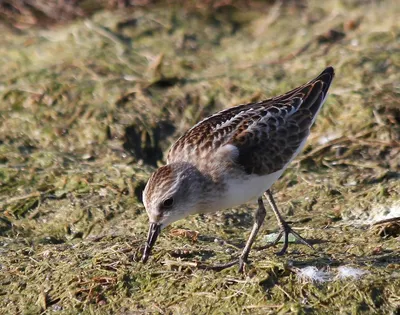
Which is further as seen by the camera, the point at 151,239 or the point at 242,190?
the point at 242,190

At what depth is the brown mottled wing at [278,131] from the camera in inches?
245

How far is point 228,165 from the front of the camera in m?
6.05

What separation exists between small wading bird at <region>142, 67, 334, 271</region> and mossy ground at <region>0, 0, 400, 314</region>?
1.28 feet

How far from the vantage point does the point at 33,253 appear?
663cm

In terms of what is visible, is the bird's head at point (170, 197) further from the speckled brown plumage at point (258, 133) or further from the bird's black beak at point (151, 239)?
the speckled brown plumage at point (258, 133)

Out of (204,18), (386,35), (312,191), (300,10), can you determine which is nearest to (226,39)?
(204,18)

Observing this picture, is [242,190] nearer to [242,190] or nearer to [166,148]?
[242,190]

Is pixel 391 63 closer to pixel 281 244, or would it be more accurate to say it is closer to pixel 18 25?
pixel 281 244

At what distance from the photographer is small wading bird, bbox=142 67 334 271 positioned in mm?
5941

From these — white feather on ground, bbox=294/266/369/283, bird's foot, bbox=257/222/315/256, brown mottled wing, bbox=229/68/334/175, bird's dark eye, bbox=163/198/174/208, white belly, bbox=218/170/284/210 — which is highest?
brown mottled wing, bbox=229/68/334/175

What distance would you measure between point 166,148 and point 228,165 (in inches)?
104

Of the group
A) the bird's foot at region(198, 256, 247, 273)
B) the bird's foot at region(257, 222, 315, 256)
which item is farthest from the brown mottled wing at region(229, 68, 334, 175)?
the bird's foot at region(198, 256, 247, 273)

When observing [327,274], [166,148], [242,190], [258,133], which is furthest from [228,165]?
[166,148]

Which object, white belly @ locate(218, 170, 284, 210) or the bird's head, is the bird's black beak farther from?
white belly @ locate(218, 170, 284, 210)
